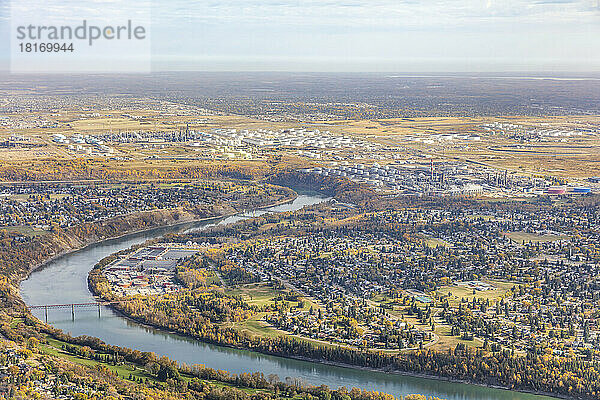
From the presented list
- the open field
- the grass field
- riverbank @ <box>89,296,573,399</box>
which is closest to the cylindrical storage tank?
the open field

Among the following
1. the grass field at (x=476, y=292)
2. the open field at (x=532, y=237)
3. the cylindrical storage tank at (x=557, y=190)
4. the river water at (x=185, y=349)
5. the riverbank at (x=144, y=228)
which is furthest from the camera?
the cylindrical storage tank at (x=557, y=190)

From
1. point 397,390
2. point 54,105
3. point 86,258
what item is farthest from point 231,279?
point 54,105

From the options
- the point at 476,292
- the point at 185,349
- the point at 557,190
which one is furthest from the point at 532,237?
the point at 185,349

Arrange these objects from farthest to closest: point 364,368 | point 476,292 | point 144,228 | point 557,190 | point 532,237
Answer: point 557,190, point 144,228, point 532,237, point 476,292, point 364,368

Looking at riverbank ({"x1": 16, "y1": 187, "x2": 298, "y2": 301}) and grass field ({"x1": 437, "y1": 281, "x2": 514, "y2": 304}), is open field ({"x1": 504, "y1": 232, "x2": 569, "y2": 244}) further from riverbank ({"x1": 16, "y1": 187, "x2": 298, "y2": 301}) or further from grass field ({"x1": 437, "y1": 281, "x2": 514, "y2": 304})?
riverbank ({"x1": 16, "y1": 187, "x2": 298, "y2": 301})

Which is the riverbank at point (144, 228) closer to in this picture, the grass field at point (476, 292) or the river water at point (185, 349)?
the river water at point (185, 349)

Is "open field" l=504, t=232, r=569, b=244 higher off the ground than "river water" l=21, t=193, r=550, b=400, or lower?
higher

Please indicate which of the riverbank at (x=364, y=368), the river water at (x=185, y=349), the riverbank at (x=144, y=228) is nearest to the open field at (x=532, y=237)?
the riverbank at (x=144, y=228)

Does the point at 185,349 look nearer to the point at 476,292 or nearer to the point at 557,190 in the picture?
the point at 476,292

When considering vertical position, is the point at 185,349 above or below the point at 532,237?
below
